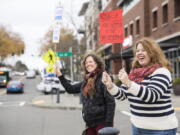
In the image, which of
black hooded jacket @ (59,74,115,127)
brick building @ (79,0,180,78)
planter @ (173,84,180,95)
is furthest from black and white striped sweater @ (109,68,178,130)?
planter @ (173,84,180,95)

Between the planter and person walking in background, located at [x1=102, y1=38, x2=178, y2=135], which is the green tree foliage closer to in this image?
the planter

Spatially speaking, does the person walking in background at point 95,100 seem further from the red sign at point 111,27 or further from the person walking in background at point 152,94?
the person walking in background at point 152,94

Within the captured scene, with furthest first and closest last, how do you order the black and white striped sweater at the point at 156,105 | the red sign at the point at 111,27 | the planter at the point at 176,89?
the planter at the point at 176,89
the red sign at the point at 111,27
the black and white striped sweater at the point at 156,105

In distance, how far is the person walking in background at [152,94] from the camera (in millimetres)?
3545

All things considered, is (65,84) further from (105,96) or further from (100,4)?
(100,4)


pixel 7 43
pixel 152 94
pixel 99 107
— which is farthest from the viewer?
pixel 7 43

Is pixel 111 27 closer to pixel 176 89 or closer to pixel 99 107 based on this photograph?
pixel 99 107

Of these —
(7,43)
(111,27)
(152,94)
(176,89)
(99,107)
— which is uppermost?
(7,43)

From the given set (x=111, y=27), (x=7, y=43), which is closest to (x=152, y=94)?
(x=111, y=27)

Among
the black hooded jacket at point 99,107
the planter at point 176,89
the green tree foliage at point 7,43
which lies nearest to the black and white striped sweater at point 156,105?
the black hooded jacket at point 99,107

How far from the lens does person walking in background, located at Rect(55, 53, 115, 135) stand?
4.85 m

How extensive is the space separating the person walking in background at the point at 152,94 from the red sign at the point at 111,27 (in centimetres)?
154

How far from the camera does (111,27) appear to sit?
17.8 ft

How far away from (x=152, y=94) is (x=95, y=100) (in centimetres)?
151
